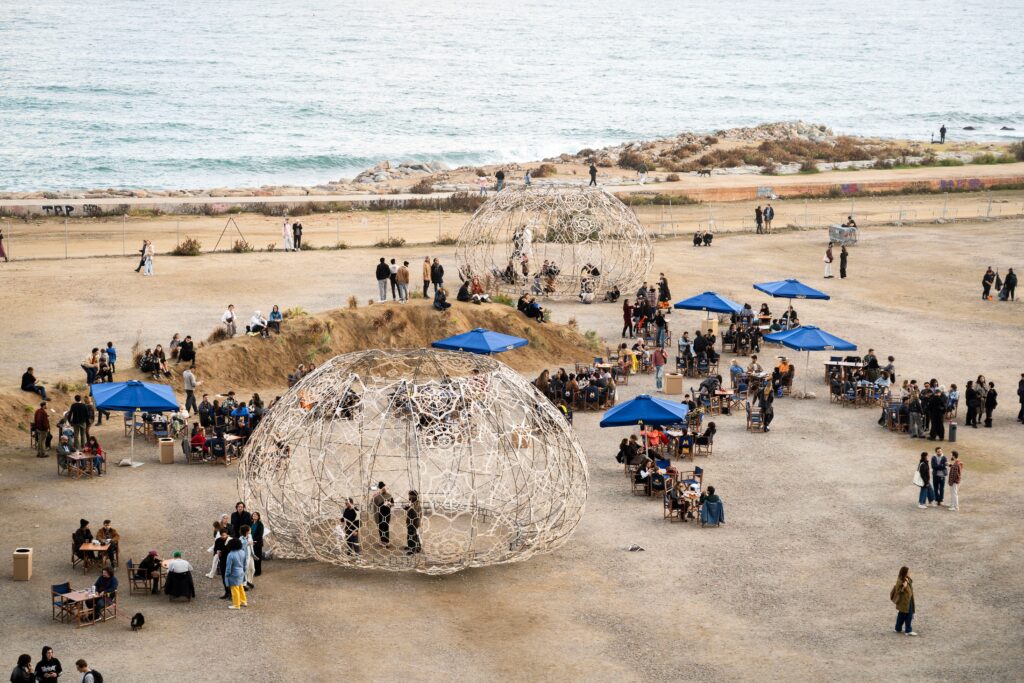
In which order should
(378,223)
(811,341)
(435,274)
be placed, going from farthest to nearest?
(378,223) < (435,274) < (811,341)

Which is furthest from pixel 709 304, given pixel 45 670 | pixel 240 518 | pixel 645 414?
pixel 45 670

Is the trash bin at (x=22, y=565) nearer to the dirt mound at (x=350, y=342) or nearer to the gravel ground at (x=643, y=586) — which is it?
the gravel ground at (x=643, y=586)

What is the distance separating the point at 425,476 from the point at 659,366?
12.2 metres

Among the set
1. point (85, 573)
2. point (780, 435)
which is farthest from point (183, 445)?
point (780, 435)

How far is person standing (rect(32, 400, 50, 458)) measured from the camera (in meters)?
26.5

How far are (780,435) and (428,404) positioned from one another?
10783 mm

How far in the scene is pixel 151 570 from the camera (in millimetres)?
19984

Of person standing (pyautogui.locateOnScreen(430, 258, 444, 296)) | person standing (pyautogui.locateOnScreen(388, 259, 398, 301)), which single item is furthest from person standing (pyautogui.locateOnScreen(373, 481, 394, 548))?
person standing (pyautogui.locateOnScreen(430, 258, 444, 296))

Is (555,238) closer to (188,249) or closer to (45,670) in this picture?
(188,249)

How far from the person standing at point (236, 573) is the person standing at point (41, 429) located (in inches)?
340

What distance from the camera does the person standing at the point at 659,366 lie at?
33094 mm

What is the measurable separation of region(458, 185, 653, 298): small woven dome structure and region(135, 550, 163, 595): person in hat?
22.0 m

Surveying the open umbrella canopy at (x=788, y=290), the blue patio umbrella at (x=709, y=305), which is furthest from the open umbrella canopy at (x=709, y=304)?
the open umbrella canopy at (x=788, y=290)

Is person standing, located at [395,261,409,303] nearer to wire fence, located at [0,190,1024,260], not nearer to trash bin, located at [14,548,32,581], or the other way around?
wire fence, located at [0,190,1024,260]
